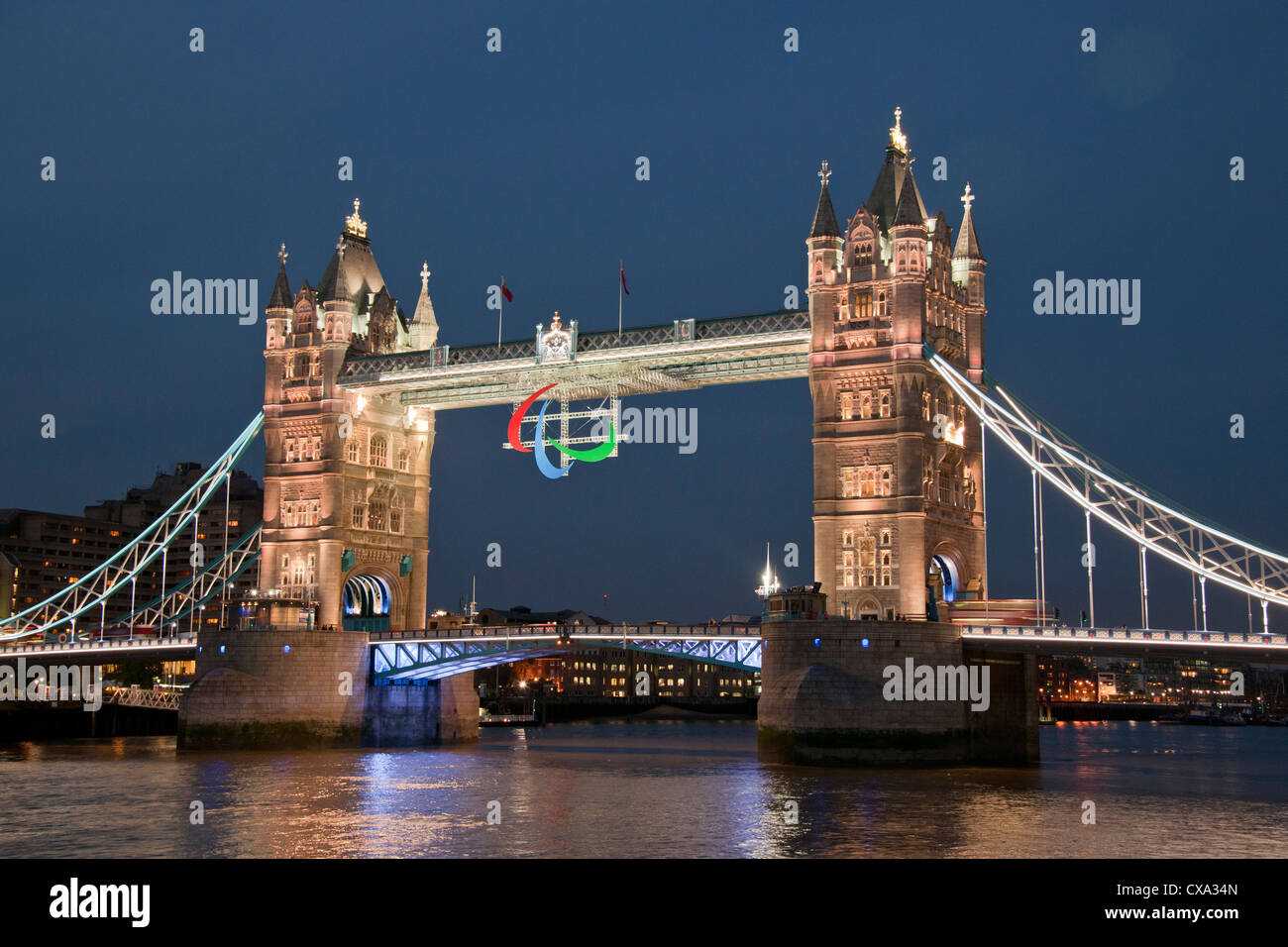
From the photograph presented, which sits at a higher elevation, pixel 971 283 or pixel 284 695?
pixel 971 283

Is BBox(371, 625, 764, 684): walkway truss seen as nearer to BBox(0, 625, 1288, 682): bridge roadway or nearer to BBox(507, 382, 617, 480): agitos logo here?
BBox(0, 625, 1288, 682): bridge roadway

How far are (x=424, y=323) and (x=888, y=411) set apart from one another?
3158cm

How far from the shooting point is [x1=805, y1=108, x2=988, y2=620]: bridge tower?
192 ft

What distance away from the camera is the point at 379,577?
78375mm

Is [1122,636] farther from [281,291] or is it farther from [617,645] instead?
[281,291]

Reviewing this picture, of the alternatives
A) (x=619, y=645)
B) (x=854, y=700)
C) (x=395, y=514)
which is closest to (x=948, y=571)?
(x=854, y=700)

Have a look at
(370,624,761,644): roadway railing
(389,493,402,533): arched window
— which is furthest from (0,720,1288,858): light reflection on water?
(389,493,402,533): arched window

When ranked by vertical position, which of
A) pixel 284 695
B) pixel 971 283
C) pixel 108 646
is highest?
pixel 971 283

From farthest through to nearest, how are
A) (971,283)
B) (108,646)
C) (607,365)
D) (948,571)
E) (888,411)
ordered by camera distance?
(108,646) < (607,365) < (971,283) < (948,571) < (888,411)

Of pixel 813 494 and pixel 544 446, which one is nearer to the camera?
pixel 813 494

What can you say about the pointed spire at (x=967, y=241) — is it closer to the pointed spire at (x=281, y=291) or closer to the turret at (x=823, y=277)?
the turret at (x=823, y=277)

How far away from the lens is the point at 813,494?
60625 millimetres

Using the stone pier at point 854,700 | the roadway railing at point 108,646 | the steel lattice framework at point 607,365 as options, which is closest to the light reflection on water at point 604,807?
the stone pier at point 854,700

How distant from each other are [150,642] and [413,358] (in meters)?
20.3
